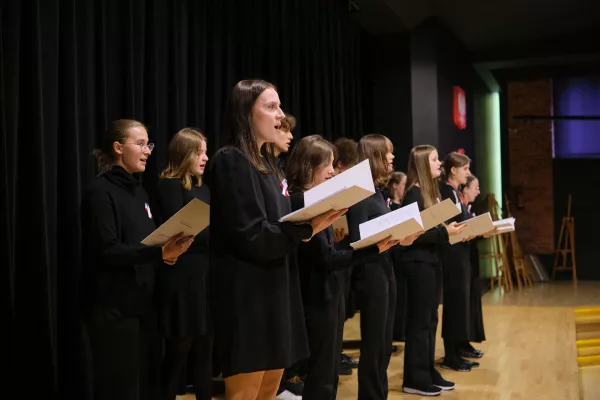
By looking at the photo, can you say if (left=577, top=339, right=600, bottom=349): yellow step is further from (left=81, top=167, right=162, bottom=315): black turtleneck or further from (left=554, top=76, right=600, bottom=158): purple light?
(left=554, top=76, right=600, bottom=158): purple light

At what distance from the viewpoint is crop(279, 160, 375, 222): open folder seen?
5.94 feet

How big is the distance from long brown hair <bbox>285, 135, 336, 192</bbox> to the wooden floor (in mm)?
1447

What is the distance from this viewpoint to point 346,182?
1.92m

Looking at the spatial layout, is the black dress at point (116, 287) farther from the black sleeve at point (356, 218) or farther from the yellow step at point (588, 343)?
the yellow step at point (588, 343)

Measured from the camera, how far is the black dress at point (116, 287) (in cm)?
251

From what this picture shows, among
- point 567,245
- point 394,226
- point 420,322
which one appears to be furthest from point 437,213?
point 567,245

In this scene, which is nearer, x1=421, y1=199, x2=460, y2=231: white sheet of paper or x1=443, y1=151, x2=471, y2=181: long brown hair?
x1=421, y1=199, x2=460, y2=231: white sheet of paper

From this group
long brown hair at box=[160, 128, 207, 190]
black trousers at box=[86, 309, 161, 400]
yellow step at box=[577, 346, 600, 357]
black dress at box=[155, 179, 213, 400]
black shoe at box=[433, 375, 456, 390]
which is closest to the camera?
black trousers at box=[86, 309, 161, 400]

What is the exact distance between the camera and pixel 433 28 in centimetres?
777

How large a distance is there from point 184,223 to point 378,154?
4.59 ft

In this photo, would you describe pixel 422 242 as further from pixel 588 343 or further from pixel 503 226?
pixel 588 343

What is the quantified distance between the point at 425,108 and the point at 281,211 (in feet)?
19.3

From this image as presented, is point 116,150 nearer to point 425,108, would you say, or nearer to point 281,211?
point 281,211

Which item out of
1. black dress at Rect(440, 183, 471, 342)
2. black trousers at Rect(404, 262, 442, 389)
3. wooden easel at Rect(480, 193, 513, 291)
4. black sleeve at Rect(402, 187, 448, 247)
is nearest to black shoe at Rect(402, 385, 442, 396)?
black trousers at Rect(404, 262, 442, 389)
